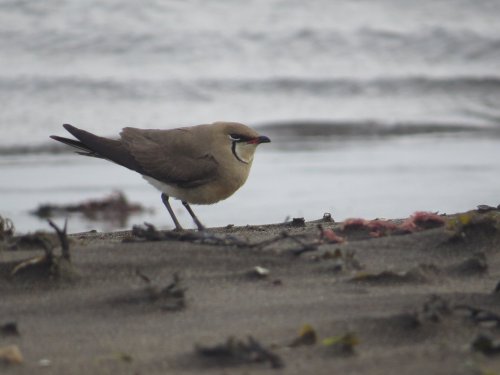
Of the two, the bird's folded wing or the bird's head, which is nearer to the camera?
the bird's folded wing

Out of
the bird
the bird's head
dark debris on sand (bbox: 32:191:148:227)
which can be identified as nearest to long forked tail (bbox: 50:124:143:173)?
the bird

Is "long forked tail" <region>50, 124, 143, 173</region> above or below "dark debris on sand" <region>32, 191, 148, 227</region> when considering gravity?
above

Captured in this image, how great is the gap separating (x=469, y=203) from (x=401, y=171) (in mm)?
1773

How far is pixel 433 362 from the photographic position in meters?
3.41

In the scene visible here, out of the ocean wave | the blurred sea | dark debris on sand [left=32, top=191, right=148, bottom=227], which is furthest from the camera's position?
the ocean wave

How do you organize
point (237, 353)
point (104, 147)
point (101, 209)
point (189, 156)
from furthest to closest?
point (101, 209)
point (104, 147)
point (189, 156)
point (237, 353)

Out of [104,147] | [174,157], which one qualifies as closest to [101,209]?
[104,147]

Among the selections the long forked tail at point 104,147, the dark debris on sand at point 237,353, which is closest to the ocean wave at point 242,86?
the long forked tail at point 104,147

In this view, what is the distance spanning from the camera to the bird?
661 centimetres

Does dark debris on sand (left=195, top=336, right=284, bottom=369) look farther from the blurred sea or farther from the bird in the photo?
the blurred sea

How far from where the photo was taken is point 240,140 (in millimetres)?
6750

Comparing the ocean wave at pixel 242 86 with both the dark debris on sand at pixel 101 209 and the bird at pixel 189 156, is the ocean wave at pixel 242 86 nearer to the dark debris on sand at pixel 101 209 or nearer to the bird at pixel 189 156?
the dark debris on sand at pixel 101 209

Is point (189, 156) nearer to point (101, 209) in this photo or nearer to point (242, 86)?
point (101, 209)

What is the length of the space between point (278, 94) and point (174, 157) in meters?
9.27
